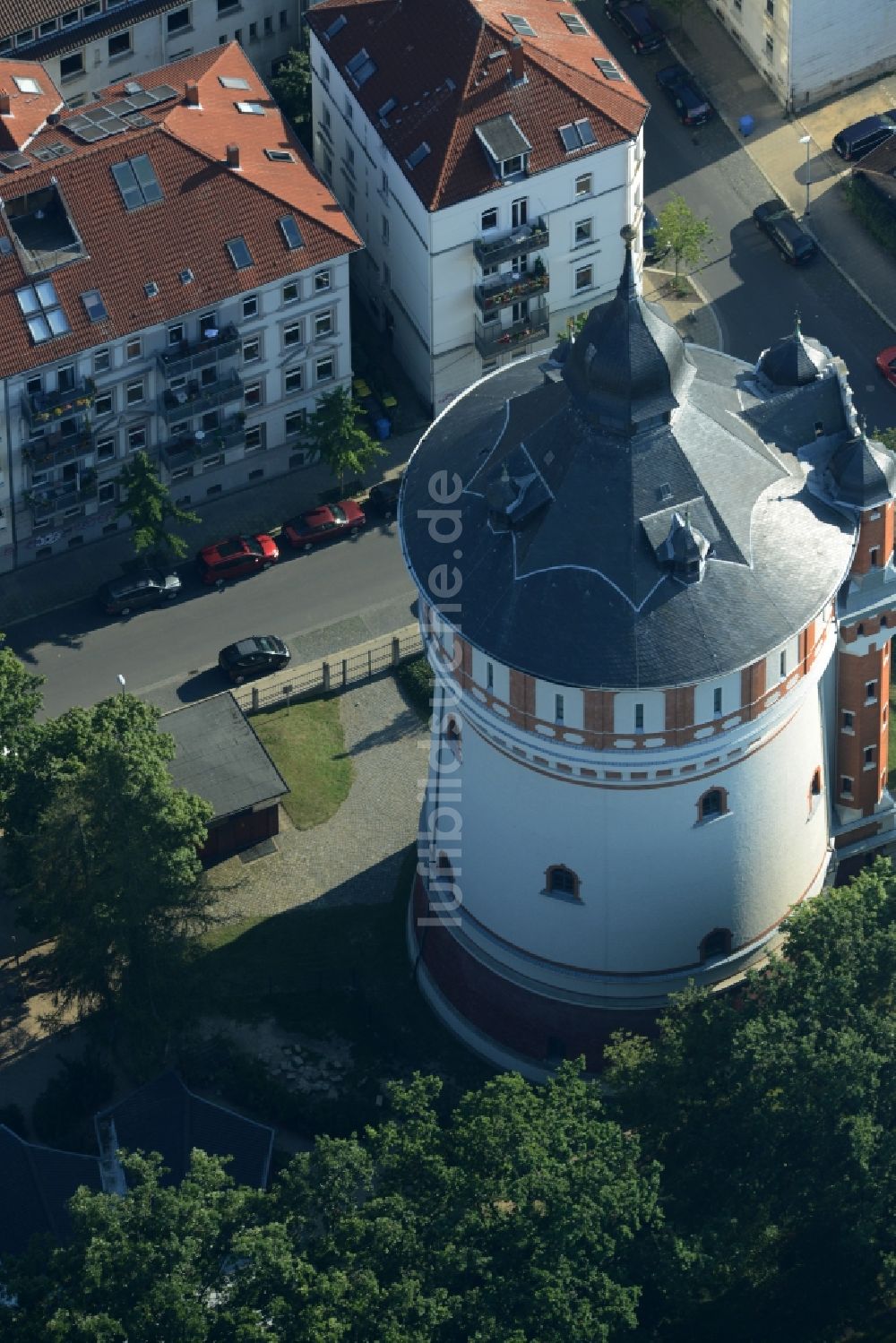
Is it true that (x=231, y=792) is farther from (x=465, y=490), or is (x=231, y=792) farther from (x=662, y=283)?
(x=662, y=283)

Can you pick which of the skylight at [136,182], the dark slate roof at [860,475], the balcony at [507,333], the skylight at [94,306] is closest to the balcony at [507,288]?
the balcony at [507,333]

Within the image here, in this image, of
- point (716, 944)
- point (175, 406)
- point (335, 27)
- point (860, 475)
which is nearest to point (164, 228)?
point (175, 406)

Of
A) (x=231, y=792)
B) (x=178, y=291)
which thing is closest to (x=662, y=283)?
(x=178, y=291)

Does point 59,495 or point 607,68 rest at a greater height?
point 607,68

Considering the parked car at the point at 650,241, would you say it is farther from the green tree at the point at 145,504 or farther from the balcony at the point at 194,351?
the green tree at the point at 145,504

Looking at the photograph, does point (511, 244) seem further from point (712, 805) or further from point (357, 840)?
point (712, 805)

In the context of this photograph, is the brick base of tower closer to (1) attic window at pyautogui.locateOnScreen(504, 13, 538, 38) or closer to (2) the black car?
(2) the black car
